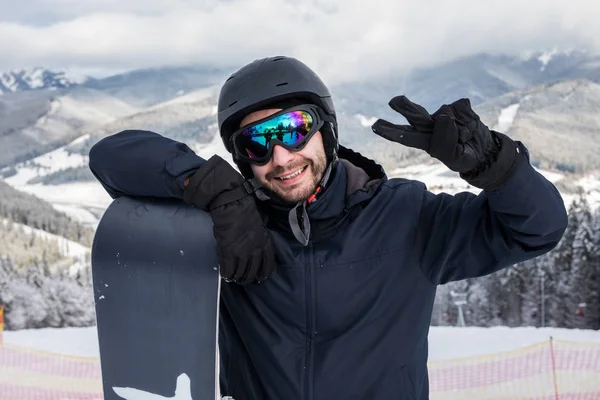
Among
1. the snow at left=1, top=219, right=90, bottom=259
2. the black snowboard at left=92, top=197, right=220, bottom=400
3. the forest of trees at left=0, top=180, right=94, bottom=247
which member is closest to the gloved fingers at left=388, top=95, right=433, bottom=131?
the black snowboard at left=92, top=197, right=220, bottom=400

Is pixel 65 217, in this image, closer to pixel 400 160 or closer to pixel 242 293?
pixel 400 160

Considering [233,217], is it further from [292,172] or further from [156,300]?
[156,300]

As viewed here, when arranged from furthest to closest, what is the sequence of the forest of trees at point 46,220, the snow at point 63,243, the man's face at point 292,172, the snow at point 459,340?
the forest of trees at point 46,220 < the snow at point 63,243 < the snow at point 459,340 < the man's face at point 292,172

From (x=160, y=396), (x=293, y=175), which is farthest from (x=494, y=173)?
(x=160, y=396)

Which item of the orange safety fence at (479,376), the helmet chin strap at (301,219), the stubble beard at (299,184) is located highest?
the stubble beard at (299,184)

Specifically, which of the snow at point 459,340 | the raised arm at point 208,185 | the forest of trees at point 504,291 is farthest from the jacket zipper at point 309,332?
the forest of trees at point 504,291

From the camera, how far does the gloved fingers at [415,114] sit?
1.78 m

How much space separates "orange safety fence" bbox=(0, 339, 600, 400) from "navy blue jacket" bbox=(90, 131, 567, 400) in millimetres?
7740

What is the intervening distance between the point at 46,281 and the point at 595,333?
5703cm

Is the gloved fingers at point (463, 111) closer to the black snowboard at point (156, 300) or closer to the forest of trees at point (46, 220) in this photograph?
the black snowboard at point (156, 300)

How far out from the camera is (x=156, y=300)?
2.36 meters

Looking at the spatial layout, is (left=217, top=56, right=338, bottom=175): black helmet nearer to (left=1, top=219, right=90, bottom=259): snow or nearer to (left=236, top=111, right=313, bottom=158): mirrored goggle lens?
(left=236, top=111, right=313, bottom=158): mirrored goggle lens

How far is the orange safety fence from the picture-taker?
9430 millimetres

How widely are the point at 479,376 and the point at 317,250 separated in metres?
9.45
